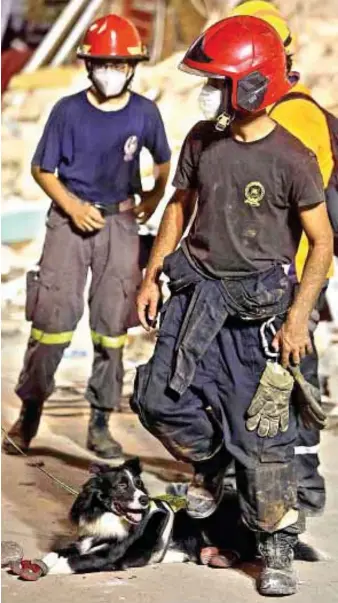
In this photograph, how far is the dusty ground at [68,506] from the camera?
538 cm

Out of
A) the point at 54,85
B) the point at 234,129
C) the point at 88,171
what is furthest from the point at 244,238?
the point at 54,85

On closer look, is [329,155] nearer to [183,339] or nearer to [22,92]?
[183,339]

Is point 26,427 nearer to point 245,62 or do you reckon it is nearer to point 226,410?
point 226,410

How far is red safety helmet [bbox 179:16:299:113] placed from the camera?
521 centimetres

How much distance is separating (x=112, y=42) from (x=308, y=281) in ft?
6.07

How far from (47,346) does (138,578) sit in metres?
1.68

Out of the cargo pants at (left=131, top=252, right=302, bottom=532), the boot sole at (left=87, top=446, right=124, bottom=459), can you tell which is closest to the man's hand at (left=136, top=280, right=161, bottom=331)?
the cargo pants at (left=131, top=252, right=302, bottom=532)

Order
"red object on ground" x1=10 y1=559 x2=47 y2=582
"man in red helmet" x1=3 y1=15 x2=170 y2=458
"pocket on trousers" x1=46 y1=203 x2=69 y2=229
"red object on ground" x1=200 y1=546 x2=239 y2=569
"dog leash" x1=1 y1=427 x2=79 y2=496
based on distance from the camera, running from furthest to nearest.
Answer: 1. "pocket on trousers" x1=46 y1=203 x2=69 y2=229
2. "man in red helmet" x1=3 y1=15 x2=170 y2=458
3. "dog leash" x1=1 y1=427 x2=79 y2=496
4. "red object on ground" x1=200 y1=546 x2=239 y2=569
5. "red object on ground" x1=10 y1=559 x2=47 y2=582

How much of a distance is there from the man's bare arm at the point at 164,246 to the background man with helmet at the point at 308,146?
17.1 inches

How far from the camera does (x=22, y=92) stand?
11.9m

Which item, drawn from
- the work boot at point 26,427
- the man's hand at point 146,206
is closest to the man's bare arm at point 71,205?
the man's hand at point 146,206

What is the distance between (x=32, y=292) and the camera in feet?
22.9

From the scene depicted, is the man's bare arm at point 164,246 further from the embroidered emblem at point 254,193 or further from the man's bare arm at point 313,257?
the man's bare arm at point 313,257

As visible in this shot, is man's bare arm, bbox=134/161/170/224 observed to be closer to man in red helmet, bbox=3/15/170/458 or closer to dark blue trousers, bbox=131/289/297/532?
man in red helmet, bbox=3/15/170/458
